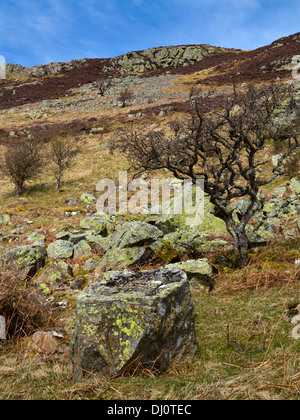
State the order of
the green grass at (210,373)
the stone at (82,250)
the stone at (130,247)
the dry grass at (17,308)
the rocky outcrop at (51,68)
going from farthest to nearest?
1. the rocky outcrop at (51,68)
2. the stone at (82,250)
3. the stone at (130,247)
4. the dry grass at (17,308)
5. the green grass at (210,373)

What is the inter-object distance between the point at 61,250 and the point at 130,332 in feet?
29.2

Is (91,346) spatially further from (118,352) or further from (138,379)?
(138,379)

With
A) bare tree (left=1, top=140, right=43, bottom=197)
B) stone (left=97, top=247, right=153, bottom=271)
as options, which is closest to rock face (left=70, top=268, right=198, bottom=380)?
stone (left=97, top=247, right=153, bottom=271)

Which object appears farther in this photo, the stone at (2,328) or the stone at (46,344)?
the stone at (2,328)

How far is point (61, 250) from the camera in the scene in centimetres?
1141

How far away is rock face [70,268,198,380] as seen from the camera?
322 centimetres

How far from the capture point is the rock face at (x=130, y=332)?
322cm

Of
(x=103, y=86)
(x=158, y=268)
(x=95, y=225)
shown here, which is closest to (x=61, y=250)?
(x=95, y=225)

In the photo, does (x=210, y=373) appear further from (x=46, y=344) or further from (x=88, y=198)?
(x=88, y=198)

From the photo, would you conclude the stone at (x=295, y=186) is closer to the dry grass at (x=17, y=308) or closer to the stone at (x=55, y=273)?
the stone at (x=55, y=273)

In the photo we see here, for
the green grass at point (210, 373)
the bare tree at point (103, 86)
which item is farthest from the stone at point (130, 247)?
the bare tree at point (103, 86)

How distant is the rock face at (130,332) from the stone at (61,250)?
26.1 ft

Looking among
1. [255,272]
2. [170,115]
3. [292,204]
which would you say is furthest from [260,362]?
[170,115]
